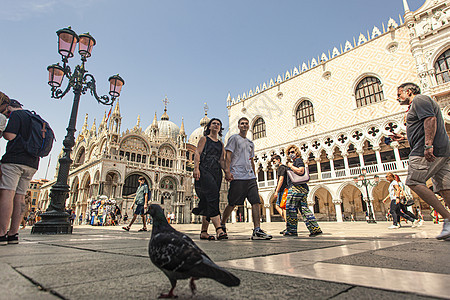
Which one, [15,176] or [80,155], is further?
[80,155]

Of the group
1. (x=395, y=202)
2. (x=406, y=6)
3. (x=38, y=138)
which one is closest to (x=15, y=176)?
(x=38, y=138)

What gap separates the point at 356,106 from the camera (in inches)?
678

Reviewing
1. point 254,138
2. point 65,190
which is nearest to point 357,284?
point 65,190

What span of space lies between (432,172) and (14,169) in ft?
16.2

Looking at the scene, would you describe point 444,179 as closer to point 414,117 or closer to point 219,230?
point 414,117

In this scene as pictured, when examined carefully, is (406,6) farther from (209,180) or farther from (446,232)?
(209,180)

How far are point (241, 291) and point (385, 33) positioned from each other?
68.3 ft

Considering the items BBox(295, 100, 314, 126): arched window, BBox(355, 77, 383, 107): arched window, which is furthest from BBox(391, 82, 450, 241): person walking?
BBox(295, 100, 314, 126): arched window

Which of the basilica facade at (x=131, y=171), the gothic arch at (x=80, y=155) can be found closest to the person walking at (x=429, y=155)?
the basilica facade at (x=131, y=171)

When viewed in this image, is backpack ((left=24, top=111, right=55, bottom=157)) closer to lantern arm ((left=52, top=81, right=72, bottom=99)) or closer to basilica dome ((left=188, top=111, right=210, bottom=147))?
lantern arm ((left=52, top=81, right=72, bottom=99))

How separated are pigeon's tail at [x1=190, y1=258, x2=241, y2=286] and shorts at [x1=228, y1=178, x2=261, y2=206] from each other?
2812 millimetres

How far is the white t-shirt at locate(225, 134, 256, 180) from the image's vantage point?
146 inches

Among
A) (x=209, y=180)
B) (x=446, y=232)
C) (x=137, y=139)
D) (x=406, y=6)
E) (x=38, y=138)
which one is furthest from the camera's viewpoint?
(x=137, y=139)

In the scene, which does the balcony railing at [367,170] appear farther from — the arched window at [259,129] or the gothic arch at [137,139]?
the gothic arch at [137,139]
